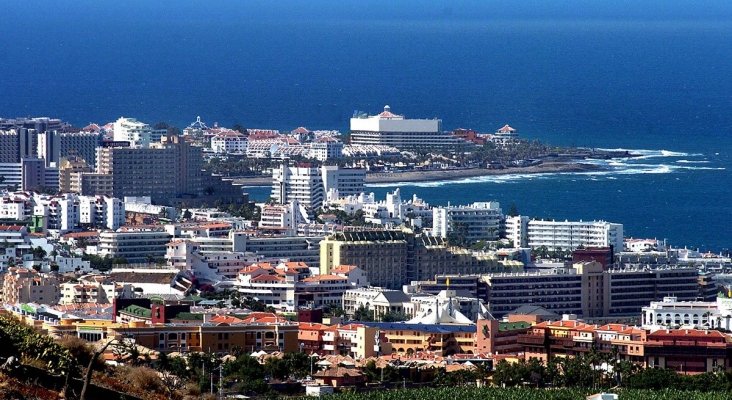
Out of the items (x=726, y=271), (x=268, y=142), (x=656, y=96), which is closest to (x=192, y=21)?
(x=656, y=96)

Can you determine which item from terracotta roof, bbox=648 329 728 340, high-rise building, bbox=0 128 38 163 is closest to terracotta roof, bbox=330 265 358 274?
terracotta roof, bbox=648 329 728 340

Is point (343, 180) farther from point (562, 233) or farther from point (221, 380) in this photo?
point (221, 380)

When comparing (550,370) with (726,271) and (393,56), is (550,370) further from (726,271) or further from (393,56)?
(393,56)

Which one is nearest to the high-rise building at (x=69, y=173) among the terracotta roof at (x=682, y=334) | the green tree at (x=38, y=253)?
the green tree at (x=38, y=253)

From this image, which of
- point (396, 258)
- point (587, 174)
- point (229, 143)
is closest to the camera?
point (396, 258)

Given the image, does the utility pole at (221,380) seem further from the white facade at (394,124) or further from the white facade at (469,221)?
the white facade at (394,124)

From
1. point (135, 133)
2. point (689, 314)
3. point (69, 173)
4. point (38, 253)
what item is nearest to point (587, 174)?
point (135, 133)

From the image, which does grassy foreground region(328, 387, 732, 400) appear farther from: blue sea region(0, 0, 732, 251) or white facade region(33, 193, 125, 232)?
blue sea region(0, 0, 732, 251)
